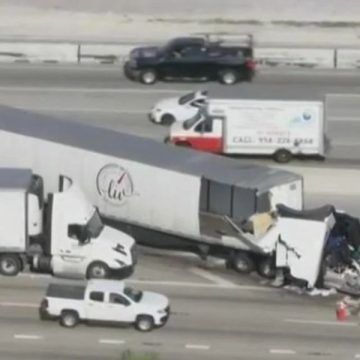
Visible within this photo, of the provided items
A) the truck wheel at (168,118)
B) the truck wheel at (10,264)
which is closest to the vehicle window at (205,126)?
the truck wheel at (168,118)

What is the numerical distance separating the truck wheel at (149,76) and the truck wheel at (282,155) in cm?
861

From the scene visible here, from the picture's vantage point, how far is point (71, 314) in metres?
33.6

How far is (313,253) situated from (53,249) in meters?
5.41

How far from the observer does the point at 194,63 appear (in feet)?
173

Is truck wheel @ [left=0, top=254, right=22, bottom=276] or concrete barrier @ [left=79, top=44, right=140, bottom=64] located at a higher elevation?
concrete barrier @ [left=79, top=44, right=140, bottom=64]

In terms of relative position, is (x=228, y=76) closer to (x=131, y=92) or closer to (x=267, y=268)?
(x=131, y=92)

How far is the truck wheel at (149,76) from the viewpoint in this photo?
5259 centimetres

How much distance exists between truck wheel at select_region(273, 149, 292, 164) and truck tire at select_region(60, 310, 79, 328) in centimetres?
1257

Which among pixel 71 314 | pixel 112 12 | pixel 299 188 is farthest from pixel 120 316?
pixel 112 12

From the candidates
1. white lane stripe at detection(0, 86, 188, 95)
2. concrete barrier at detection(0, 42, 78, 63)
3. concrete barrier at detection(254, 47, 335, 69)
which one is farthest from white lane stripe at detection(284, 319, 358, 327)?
concrete barrier at detection(0, 42, 78, 63)

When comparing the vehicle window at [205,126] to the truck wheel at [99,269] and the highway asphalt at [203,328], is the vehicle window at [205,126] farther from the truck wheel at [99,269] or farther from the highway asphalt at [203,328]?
the truck wheel at [99,269]

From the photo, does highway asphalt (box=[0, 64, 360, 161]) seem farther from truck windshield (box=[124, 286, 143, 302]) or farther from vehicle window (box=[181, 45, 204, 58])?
truck windshield (box=[124, 286, 143, 302])

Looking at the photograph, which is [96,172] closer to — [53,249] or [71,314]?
[53,249]

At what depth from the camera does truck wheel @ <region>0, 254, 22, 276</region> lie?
36.6m
